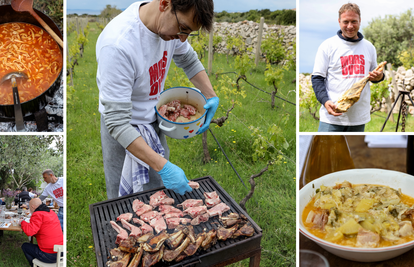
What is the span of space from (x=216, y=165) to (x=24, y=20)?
→ 290 cm

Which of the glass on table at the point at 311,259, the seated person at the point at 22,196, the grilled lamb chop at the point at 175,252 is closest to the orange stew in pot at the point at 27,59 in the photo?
the grilled lamb chop at the point at 175,252

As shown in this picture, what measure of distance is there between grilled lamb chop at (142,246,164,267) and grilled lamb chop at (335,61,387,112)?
243 centimetres

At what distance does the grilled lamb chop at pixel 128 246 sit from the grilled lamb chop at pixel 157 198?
1.29 ft

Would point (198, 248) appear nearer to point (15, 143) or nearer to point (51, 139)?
point (51, 139)

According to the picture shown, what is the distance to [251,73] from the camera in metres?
8.52

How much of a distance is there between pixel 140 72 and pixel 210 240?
1151 millimetres

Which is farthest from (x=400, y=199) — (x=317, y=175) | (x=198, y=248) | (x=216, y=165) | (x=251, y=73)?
(x=251, y=73)

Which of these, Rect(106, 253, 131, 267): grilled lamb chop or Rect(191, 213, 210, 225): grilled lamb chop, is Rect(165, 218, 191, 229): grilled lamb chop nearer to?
Rect(191, 213, 210, 225): grilled lamb chop

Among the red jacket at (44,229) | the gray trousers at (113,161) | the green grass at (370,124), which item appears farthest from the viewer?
the green grass at (370,124)

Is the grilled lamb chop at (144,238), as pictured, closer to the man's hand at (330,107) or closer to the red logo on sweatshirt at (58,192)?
the man's hand at (330,107)

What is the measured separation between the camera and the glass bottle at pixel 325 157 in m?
1.94

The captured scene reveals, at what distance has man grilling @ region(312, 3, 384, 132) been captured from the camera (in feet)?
10.5

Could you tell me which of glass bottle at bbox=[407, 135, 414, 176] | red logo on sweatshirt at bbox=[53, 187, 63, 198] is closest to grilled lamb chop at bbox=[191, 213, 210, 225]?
glass bottle at bbox=[407, 135, 414, 176]

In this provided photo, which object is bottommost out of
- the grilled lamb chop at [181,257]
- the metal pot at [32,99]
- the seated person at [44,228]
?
the seated person at [44,228]
